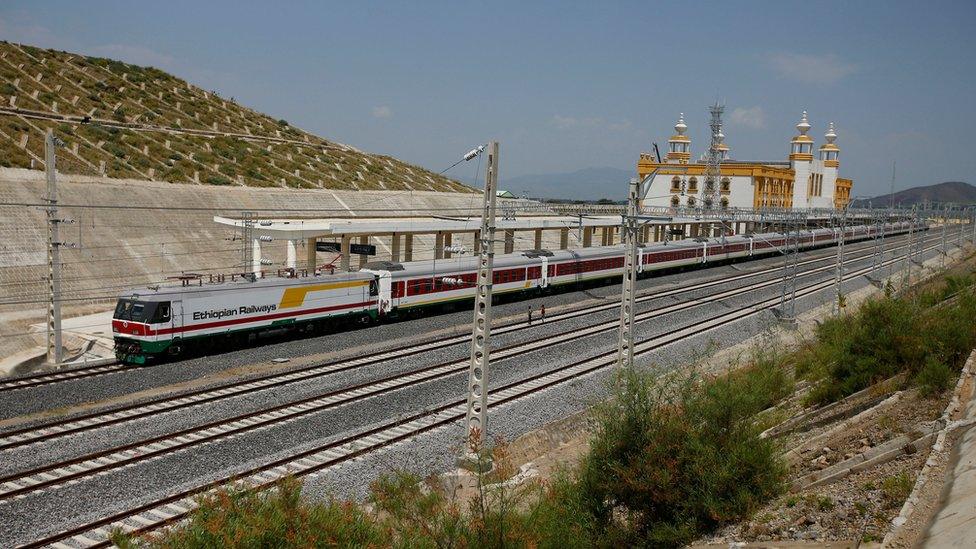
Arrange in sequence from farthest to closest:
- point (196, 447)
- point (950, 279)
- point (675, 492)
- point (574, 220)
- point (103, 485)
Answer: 1. point (574, 220)
2. point (950, 279)
3. point (196, 447)
4. point (103, 485)
5. point (675, 492)

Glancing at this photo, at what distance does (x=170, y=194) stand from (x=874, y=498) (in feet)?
128

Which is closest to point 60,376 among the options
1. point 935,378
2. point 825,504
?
point 825,504

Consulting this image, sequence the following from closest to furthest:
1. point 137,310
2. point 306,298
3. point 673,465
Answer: point 673,465, point 137,310, point 306,298

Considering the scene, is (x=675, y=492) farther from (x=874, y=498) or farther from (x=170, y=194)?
(x=170, y=194)

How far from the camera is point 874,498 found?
10281 mm

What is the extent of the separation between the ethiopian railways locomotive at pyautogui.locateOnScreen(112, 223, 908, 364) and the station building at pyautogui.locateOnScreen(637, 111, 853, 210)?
3190cm

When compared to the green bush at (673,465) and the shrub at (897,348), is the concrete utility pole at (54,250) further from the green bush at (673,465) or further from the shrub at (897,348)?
the shrub at (897,348)

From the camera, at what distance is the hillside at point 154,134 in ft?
147

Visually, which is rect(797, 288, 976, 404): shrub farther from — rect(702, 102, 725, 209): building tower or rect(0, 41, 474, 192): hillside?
rect(702, 102, 725, 209): building tower

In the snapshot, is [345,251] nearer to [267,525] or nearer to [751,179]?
[267,525]

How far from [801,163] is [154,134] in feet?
221

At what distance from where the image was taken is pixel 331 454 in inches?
602

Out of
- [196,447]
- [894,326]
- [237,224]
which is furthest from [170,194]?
[894,326]

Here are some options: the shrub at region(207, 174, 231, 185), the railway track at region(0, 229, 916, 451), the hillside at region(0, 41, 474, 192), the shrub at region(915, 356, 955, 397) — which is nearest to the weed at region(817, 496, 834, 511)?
the shrub at region(915, 356, 955, 397)
